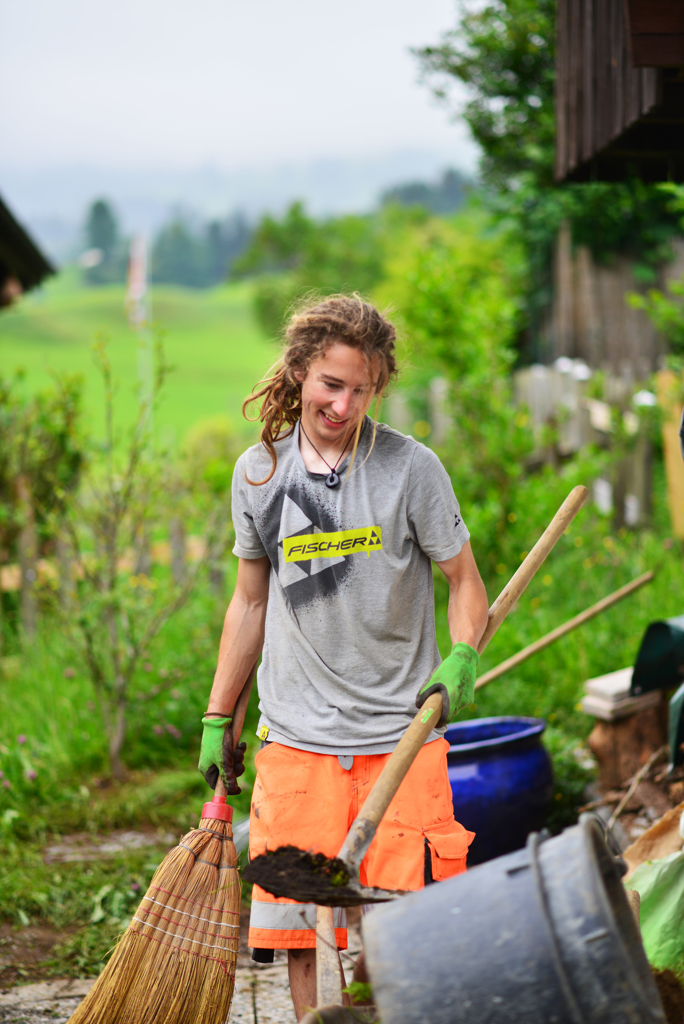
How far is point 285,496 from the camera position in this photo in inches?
89.9

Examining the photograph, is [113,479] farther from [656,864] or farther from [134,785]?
[656,864]

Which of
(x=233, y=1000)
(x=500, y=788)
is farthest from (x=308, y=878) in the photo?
(x=500, y=788)

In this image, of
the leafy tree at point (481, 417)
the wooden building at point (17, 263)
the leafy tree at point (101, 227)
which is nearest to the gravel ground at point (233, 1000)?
the leafy tree at point (481, 417)

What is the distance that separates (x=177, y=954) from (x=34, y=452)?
4626mm

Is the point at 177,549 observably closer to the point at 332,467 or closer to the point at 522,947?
the point at 332,467

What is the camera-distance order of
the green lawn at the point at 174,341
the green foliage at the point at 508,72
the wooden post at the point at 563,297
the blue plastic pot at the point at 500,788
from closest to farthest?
1. the blue plastic pot at the point at 500,788
2. the green foliage at the point at 508,72
3. the wooden post at the point at 563,297
4. the green lawn at the point at 174,341

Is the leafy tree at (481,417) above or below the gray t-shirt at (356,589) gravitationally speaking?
above

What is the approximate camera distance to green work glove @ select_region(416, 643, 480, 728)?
2072mm

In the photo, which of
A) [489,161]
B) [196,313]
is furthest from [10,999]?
[196,313]

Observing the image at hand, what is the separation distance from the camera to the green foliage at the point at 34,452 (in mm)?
6180

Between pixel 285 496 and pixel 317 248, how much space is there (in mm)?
54206

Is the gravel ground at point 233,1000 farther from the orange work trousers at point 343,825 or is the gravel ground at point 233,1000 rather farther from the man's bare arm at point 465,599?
the man's bare arm at point 465,599

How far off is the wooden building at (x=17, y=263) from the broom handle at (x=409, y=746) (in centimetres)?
888

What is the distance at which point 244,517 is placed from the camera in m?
2.36
